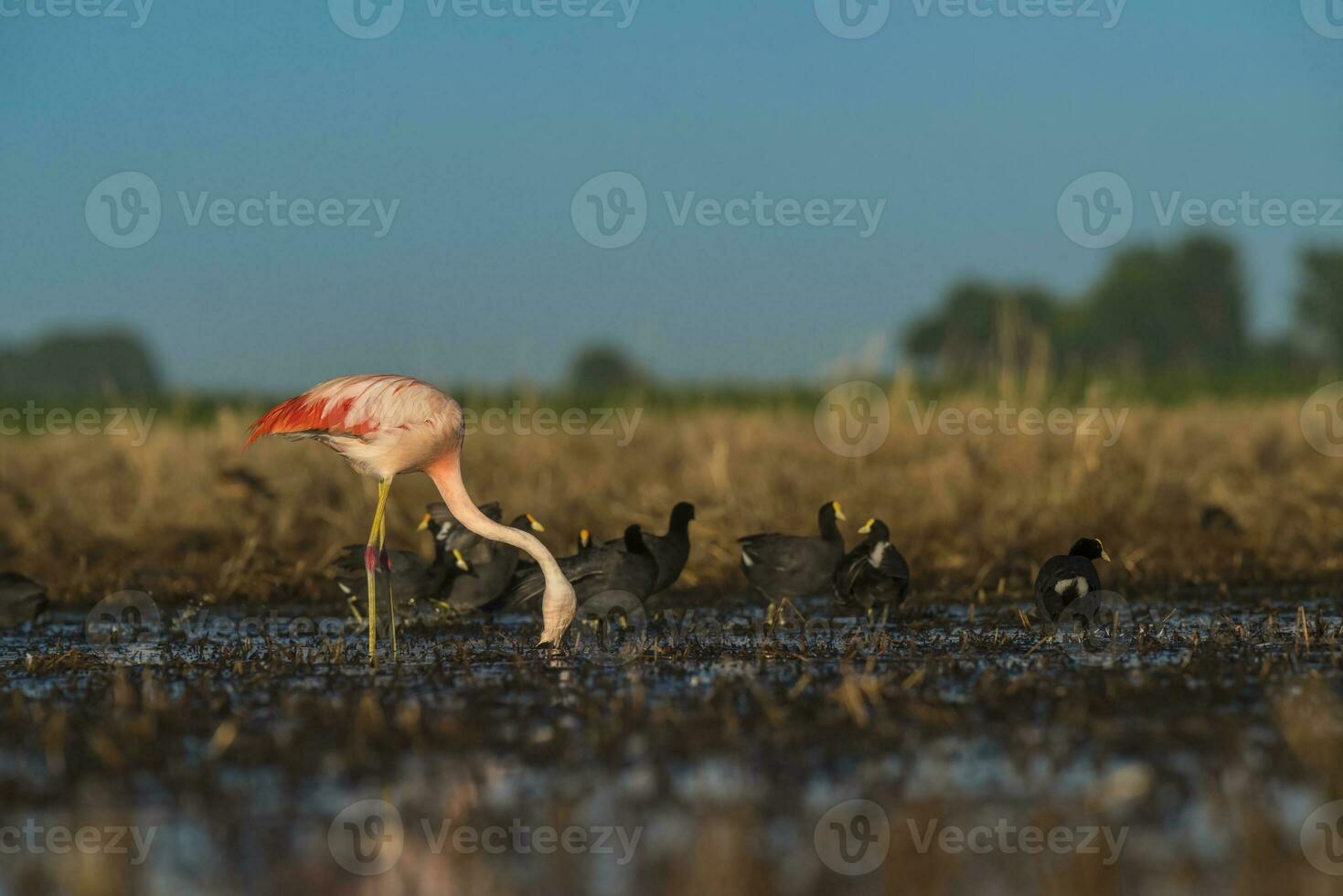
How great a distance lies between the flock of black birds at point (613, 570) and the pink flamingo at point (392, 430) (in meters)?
0.71

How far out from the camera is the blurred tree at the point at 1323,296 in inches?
3361

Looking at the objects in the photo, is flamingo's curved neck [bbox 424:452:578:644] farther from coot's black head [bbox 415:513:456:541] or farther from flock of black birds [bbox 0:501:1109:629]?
coot's black head [bbox 415:513:456:541]

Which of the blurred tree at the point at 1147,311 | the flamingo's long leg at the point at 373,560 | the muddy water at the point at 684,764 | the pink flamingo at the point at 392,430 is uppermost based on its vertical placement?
the blurred tree at the point at 1147,311

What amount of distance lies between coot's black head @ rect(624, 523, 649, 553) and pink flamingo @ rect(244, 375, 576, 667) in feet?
3.78

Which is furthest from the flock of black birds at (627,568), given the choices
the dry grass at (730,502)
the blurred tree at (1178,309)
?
the blurred tree at (1178,309)

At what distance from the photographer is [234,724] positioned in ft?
21.6

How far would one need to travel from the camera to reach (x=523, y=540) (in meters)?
9.24

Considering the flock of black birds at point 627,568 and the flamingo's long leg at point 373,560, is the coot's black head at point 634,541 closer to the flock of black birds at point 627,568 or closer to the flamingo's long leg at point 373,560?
the flock of black birds at point 627,568

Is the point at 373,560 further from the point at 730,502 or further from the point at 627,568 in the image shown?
the point at 730,502

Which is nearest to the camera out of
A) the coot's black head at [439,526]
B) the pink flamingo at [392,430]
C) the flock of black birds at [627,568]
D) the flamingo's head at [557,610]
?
the flamingo's head at [557,610]

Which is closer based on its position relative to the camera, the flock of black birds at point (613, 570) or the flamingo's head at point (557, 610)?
the flamingo's head at point (557, 610)

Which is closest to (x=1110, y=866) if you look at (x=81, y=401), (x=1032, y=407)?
(x=1032, y=407)

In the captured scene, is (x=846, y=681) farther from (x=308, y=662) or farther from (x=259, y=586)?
(x=259, y=586)

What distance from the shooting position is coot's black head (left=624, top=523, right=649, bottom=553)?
1043 centimetres
